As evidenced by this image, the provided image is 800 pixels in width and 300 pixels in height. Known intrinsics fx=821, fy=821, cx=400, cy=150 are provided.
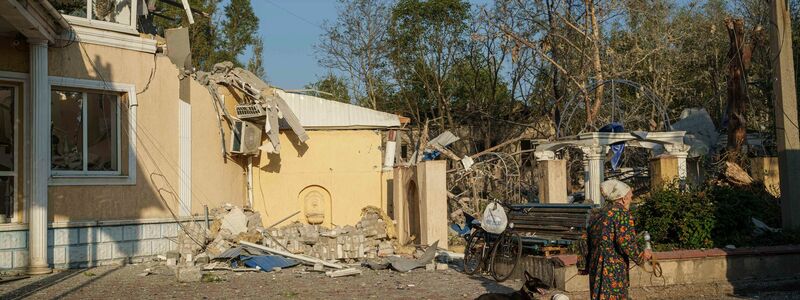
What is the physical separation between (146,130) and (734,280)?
11.5 metres

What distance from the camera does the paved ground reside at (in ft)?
38.8

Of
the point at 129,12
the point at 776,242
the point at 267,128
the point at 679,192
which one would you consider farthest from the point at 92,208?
the point at 776,242

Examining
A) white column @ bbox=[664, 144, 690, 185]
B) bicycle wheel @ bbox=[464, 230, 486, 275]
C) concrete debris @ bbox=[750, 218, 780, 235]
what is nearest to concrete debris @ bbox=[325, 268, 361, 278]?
bicycle wheel @ bbox=[464, 230, 486, 275]

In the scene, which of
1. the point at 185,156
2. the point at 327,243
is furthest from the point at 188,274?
the point at 327,243

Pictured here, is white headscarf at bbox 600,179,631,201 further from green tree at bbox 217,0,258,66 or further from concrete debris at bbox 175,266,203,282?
green tree at bbox 217,0,258,66

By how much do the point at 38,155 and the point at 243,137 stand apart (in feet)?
20.3

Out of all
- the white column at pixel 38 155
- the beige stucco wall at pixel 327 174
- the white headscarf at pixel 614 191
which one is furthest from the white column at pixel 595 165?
the white column at pixel 38 155

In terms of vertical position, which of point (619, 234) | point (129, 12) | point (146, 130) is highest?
point (129, 12)

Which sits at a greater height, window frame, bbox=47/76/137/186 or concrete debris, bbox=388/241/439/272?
window frame, bbox=47/76/137/186

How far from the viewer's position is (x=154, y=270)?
1520 centimetres

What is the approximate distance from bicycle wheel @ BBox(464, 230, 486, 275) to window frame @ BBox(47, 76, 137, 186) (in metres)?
6.87

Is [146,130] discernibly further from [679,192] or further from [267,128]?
[679,192]

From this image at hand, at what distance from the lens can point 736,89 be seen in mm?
21734

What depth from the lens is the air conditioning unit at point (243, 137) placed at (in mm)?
20281
